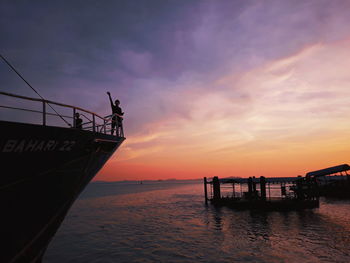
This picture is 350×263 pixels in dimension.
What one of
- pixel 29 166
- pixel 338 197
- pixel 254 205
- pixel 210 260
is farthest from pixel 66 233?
pixel 338 197

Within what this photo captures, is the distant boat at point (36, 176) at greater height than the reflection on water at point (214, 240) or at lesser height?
greater

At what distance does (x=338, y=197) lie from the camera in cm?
4459

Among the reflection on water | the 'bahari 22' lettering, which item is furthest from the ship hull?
the reflection on water

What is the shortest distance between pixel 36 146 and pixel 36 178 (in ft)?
3.49

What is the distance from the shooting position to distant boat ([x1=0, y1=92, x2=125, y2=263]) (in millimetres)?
5680

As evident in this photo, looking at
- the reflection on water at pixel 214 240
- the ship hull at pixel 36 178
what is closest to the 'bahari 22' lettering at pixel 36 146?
the ship hull at pixel 36 178

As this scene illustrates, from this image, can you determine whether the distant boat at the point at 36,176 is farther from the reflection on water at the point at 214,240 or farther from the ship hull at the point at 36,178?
the reflection on water at the point at 214,240

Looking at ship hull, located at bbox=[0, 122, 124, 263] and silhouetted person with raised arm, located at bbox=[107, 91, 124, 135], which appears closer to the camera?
ship hull, located at bbox=[0, 122, 124, 263]

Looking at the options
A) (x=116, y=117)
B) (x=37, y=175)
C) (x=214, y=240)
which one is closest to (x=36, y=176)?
(x=37, y=175)

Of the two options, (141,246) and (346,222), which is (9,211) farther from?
(346,222)

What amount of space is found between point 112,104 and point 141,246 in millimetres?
13412

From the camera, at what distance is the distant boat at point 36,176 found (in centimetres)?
568

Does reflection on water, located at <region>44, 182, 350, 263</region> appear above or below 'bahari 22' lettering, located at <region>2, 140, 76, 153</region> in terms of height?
below

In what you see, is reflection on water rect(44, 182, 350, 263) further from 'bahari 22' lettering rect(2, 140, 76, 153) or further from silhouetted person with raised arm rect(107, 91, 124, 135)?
'bahari 22' lettering rect(2, 140, 76, 153)
